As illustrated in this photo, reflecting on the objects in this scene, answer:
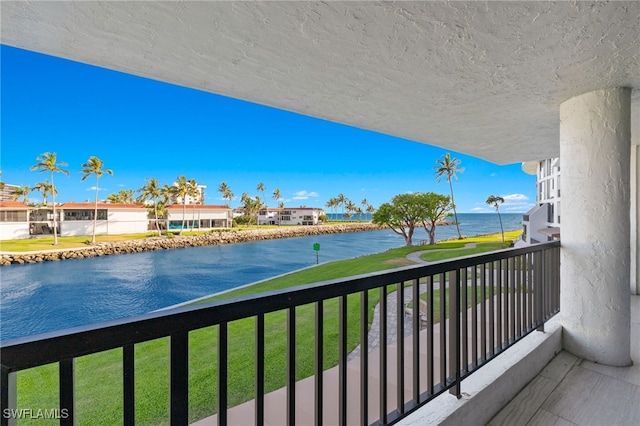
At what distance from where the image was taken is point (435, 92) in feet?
7.21

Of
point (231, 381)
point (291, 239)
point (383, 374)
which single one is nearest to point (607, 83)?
point (383, 374)

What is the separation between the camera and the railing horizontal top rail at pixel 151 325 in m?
0.54

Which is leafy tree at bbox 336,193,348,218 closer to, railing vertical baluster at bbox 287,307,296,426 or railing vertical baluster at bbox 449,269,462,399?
railing vertical baluster at bbox 449,269,462,399

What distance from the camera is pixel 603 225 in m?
2.17

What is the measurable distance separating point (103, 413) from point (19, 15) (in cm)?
450

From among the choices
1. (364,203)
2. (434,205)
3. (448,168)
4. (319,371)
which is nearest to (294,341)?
(319,371)

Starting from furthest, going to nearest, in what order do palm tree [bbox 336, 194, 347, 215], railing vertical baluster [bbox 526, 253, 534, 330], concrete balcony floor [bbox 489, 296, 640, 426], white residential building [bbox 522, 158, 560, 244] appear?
palm tree [bbox 336, 194, 347, 215]
white residential building [bbox 522, 158, 560, 244]
railing vertical baluster [bbox 526, 253, 534, 330]
concrete balcony floor [bbox 489, 296, 640, 426]

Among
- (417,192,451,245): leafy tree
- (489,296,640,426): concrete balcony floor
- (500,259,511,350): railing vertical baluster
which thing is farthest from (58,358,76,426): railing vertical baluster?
(417,192,451,245): leafy tree

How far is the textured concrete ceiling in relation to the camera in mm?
1267

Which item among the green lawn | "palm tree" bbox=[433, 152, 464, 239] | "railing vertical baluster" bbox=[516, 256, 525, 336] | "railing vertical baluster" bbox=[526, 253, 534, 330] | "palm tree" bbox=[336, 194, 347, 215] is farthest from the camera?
"palm tree" bbox=[336, 194, 347, 215]

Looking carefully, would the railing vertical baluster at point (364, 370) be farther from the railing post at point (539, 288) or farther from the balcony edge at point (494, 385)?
the railing post at point (539, 288)

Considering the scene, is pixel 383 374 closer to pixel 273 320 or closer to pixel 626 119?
pixel 626 119

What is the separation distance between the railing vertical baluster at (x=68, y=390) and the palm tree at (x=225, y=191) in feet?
153

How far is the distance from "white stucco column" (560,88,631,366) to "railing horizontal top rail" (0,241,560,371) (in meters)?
2.09
